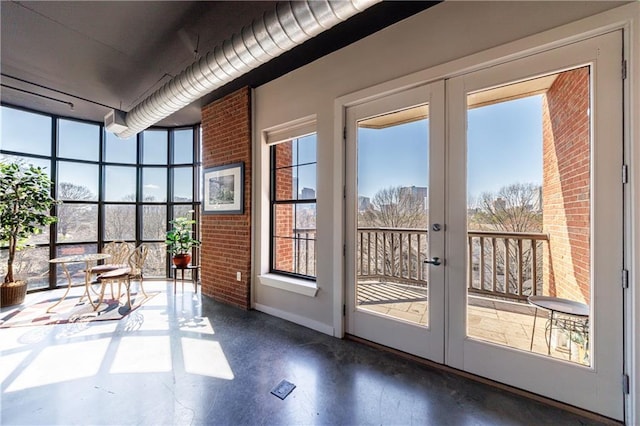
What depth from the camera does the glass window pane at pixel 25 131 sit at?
13.9 ft

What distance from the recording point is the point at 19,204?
13.0 feet

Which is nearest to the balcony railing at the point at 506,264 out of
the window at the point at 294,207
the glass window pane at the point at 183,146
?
the window at the point at 294,207

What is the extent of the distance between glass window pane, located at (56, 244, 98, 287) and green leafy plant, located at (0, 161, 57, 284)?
638 millimetres

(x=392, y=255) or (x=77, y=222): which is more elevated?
(x=77, y=222)

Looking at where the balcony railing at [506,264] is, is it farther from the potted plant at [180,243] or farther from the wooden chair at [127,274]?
the wooden chair at [127,274]

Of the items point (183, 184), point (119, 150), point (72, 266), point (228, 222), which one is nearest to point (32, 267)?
point (72, 266)

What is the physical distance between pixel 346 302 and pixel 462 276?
1184mm

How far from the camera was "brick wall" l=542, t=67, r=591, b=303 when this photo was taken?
69.5 inches

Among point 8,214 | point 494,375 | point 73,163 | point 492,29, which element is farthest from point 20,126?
point 494,375

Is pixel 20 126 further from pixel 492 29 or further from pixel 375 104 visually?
A: pixel 492 29

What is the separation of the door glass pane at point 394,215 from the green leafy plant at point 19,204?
16.3 ft

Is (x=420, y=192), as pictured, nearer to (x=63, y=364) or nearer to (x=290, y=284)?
(x=290, y=284)

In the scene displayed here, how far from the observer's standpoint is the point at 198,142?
208 inches

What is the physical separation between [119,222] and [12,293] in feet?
5.92
